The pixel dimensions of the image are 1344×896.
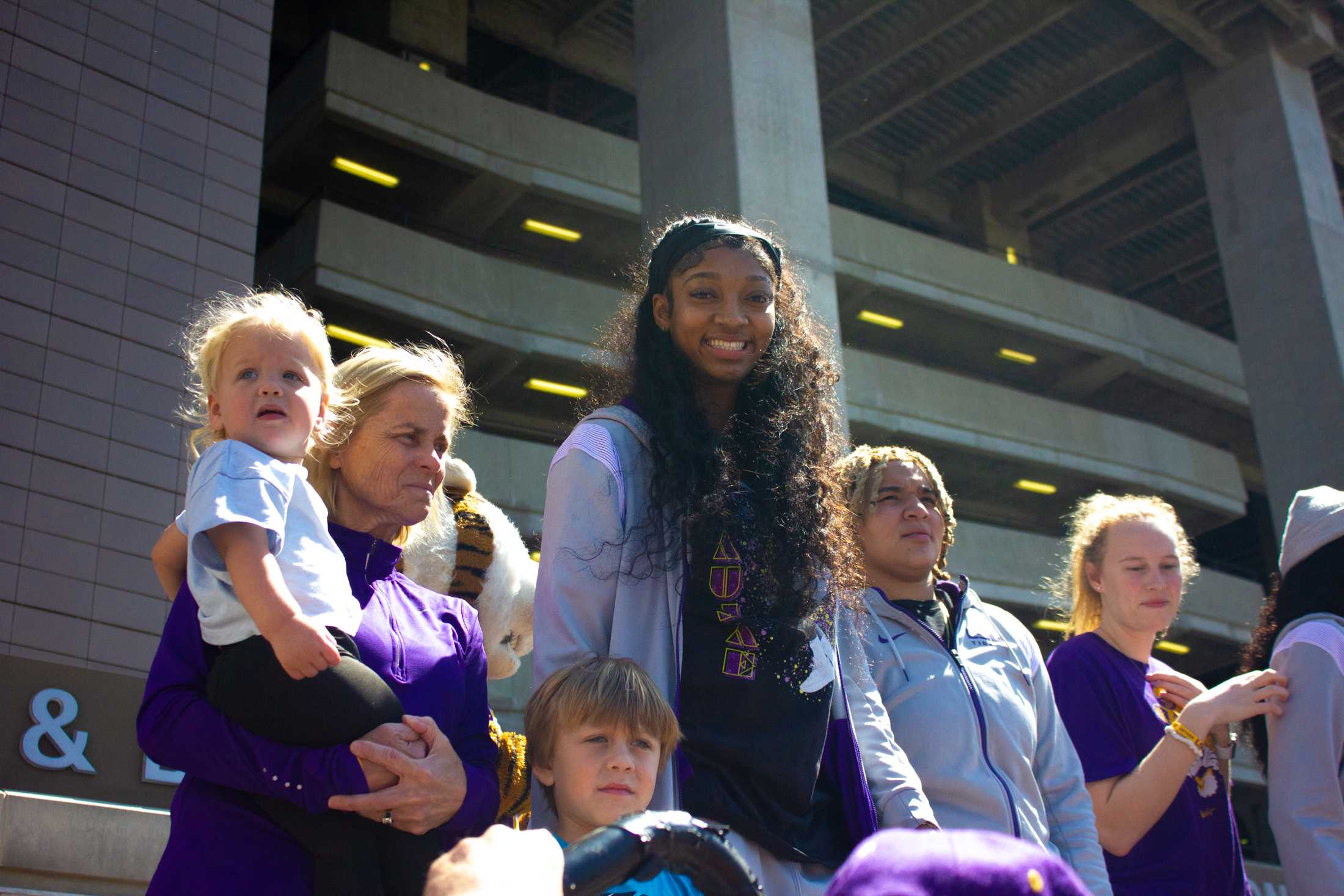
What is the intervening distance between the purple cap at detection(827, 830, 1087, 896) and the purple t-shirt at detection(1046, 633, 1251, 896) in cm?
286

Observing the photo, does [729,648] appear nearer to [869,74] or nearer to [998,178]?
[869,74]

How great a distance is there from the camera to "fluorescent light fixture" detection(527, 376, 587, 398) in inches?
718

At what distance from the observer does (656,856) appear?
4.36ft

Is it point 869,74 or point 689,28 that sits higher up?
point 869,74

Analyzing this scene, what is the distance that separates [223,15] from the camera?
10.4 metres

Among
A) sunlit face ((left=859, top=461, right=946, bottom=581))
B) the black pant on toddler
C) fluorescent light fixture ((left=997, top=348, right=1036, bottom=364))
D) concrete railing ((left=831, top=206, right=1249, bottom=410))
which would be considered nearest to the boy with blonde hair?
the black pant on toddler

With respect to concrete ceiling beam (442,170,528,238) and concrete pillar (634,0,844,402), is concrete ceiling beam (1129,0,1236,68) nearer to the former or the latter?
concrete pillar (634,0,844,402)

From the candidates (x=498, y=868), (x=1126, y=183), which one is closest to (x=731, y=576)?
(x=498, y=868)

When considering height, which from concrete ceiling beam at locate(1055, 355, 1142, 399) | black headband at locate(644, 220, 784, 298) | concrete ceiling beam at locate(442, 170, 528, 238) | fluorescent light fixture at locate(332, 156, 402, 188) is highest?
fluorescent light fixture at locate(332, 156, 402, 188)

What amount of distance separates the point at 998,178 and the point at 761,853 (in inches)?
861

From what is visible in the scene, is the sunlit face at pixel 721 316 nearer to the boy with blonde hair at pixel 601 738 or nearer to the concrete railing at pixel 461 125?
the boy with blonde hair at pixel 601 738

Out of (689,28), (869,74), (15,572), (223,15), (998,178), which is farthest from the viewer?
(998,178)

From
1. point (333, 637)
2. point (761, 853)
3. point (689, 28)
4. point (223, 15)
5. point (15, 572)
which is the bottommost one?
point (761, 853)

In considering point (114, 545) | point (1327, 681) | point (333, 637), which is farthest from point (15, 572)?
point (1327, 681)
